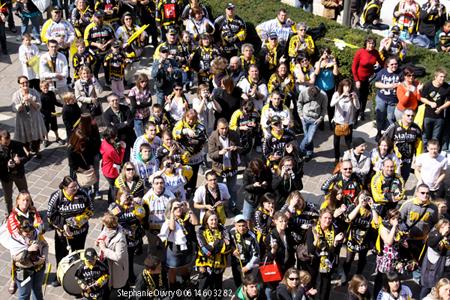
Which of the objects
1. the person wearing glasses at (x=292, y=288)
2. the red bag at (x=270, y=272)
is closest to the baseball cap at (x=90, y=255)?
the red bag at (x=270, y=272)

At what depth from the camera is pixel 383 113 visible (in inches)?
559

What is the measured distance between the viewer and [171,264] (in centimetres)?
1026

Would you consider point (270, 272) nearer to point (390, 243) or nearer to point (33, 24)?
point (390, 243)

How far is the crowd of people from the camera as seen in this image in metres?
9.95

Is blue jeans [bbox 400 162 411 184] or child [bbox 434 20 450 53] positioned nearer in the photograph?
blue jeans [bbox 400 162 411 184]

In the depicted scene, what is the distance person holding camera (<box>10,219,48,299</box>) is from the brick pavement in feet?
2.51

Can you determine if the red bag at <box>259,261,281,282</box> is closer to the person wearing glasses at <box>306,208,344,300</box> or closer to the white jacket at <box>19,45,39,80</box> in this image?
the person wearing glasses at <box>306,208,344,300</box>

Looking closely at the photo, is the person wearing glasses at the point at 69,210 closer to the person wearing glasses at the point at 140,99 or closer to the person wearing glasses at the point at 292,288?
the person wearing glasses at the point at 292,288

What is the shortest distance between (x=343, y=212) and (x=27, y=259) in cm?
411

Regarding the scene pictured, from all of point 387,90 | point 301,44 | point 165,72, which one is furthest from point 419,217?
point 165,72

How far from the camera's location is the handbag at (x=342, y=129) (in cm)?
1337

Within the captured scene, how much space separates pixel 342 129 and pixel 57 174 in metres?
4.96

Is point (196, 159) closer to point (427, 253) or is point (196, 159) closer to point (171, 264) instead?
point (171, 264)

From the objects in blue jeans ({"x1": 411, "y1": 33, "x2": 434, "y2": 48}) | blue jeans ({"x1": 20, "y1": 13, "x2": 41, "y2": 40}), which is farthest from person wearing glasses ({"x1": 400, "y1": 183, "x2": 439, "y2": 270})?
blue jeans ({"x1": 20, "y1": 13, "x2": 41, "y2": 40})
